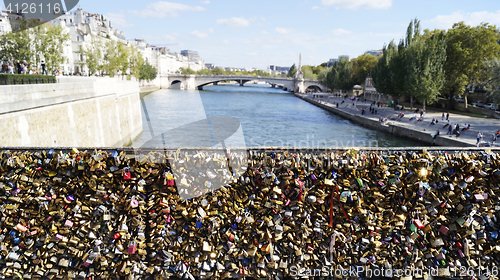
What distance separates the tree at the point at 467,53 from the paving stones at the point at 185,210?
37.8 m

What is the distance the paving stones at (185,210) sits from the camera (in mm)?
4418

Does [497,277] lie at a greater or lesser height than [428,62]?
lesser

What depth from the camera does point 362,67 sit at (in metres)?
65.1

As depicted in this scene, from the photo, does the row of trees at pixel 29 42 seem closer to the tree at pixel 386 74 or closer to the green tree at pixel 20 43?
the green tree at pixel 20 43

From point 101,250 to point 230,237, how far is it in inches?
72.2

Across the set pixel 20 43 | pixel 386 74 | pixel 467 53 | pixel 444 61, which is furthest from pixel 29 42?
pixel 467 53

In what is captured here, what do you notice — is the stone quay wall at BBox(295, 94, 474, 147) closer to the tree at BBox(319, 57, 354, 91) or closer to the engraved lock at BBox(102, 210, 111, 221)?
the engraved lock at BBox(102, 210, 111, 221)

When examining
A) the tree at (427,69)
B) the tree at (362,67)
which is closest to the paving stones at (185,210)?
the tree at (427,69)

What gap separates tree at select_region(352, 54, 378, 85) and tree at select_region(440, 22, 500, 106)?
81.4 feet

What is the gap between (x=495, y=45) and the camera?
3388cm

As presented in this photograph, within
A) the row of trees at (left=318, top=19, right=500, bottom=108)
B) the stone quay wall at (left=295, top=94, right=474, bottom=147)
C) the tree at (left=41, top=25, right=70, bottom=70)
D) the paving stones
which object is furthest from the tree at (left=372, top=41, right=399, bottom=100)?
the paving stones

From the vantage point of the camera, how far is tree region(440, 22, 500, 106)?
34156mm

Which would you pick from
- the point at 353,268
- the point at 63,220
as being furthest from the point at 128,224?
the point at 353,268

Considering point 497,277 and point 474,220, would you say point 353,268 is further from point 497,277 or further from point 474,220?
point 497,277
